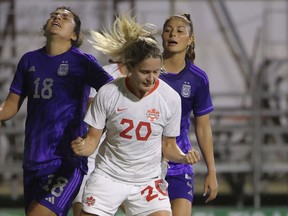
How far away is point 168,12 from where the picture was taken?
45.4 ft

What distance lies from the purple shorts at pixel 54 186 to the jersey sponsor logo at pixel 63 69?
0.59 m

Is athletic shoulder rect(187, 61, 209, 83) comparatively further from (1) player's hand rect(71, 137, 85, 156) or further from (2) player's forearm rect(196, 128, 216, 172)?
(1) player's hand rect(71, 137, 85, 156)

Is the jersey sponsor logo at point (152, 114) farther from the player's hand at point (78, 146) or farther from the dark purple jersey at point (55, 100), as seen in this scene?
the dark purple jersey at point (55, 100)

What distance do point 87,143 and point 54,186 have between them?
1.80 ft

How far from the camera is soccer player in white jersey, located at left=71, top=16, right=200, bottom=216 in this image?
5660 millimetres

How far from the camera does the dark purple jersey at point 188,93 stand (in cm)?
642

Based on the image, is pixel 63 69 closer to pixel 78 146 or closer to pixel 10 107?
pixel 10 107

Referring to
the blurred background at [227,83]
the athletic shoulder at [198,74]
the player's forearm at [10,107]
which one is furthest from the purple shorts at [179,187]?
the blurred background at [227,83]

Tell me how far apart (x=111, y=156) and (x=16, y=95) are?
90cm

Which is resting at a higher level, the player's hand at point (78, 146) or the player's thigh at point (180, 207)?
the player's hand at point (78, 146)

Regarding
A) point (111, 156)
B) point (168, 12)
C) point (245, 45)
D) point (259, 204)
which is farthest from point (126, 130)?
point (245, 45)

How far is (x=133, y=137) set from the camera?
5676 millimetres

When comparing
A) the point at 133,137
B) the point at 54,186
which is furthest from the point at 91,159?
the point at 133,137

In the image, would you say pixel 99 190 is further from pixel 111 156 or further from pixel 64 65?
pixel 64 65
